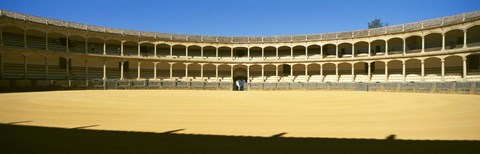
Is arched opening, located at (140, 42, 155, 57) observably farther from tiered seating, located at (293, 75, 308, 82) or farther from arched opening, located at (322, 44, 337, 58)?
arched opening, located at (322, 44, 337, 58)

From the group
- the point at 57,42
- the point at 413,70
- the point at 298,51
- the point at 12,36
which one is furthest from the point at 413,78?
the point at 12,36

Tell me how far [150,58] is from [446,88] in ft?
108

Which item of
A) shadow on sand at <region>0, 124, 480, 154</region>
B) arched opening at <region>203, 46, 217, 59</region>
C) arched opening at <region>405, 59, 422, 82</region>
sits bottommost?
shadow on sand at <region>0, 124, 480, 154</region>

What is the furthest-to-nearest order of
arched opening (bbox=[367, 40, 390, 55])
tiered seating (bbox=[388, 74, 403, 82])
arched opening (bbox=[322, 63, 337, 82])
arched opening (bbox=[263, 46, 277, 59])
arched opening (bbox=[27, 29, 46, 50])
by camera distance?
arched opening (bbox=[263, 46, 277, 59]) → arched opening (bbox=[322, 63, 337, 82]) → arched opening (bbox=[367, 40, 390, 55]) → tiered seating (bbox=[388, 74, 403, 82]) → arched opening (bbox=[27, 29, 46, 50])

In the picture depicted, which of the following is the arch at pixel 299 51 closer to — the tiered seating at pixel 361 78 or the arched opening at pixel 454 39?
the tiered seating at pixel 361 78

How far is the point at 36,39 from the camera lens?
33.4 metres

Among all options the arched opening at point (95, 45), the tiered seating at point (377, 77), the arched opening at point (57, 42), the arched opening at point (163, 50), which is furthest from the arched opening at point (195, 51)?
the tiered seating at point (377, 77)

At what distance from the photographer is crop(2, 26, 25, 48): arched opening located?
29938 millimetres

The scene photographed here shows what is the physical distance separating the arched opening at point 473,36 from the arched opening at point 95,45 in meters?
42.2

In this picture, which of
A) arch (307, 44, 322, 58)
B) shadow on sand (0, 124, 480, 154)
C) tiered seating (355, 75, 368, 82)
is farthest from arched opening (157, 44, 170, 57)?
shadow on sand (0, 124, 480, 154)

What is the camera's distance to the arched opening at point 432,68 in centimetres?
3284

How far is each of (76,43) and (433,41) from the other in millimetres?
42987

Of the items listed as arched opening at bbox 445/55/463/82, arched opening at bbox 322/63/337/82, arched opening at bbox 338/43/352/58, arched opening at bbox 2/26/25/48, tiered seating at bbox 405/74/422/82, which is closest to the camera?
arched opening at bbox 2/26/25/48

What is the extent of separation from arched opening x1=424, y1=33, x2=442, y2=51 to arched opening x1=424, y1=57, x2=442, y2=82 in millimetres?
1400
